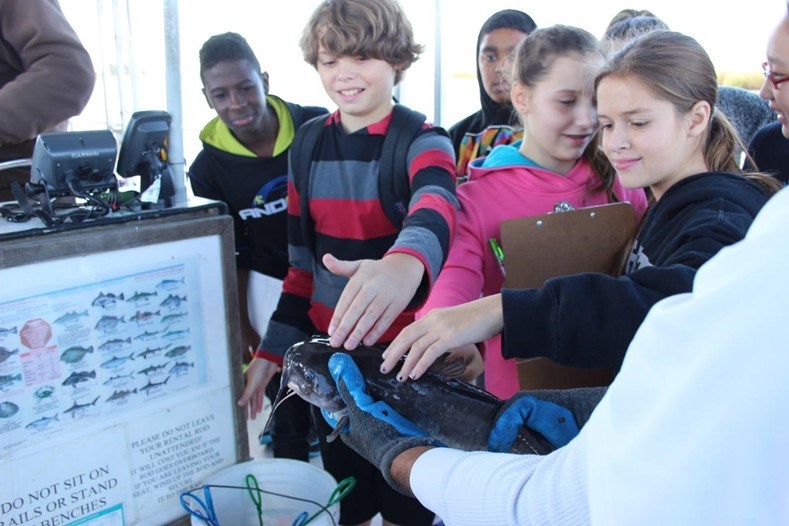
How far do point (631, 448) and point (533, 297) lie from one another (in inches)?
16.9

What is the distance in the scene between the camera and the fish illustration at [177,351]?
1.24 metres

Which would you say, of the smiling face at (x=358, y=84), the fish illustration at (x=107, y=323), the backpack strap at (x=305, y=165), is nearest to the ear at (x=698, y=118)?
the smiling face at (x=358, y=84)

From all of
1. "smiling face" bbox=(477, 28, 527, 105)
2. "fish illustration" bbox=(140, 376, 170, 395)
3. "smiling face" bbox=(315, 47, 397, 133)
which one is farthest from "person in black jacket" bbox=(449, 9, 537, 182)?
"fish illustration" bbox=(140, 376, 170, 395)

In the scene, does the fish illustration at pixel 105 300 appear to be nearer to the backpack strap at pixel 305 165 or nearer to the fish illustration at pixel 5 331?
the fish illustration at pixel 5 331

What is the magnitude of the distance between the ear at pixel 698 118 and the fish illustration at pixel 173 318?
0.99 metres

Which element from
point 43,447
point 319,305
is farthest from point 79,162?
point 319,305

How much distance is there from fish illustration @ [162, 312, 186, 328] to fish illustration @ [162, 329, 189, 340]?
0.7 inches

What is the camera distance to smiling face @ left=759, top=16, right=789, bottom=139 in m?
1.10

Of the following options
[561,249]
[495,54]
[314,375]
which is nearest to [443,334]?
[314,375]

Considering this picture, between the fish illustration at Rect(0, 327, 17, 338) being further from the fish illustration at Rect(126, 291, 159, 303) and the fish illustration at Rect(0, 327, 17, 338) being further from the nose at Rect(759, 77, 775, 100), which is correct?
Result: the nose at Rect(759, 77, 775, 100)

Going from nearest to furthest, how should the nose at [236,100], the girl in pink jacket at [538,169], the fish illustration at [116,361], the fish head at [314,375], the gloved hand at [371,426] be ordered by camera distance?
the gloved hand at [371,426], the fish head at [314,375], the fish illustration at [116,361], the girl in pink jacket at [538,169], the nose at [236,100]

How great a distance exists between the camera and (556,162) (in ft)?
4.86

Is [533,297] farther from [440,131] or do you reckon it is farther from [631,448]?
[440,131]

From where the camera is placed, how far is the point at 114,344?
1.16 meters
